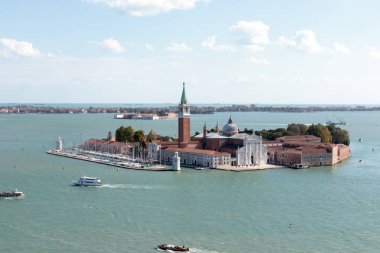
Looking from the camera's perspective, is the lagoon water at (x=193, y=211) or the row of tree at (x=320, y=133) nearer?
the lagoon water at (x=193, y=211)

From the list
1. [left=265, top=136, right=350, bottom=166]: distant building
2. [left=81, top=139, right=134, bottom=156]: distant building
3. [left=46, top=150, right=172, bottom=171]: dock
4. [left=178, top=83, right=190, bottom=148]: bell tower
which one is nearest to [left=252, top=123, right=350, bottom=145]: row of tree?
[left=265, top=136, right=350, bottom=166]: distant building

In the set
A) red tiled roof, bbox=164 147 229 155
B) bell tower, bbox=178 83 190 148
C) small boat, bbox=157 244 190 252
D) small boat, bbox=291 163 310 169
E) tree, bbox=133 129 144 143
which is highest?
bell tower, bbox=178 83 190 148

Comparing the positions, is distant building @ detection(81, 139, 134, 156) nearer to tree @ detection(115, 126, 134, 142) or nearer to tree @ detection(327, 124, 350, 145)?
tree @ detection(115, 126, 134, 142)

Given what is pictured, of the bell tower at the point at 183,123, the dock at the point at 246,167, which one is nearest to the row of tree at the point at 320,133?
the bell tower at the point at 183,123

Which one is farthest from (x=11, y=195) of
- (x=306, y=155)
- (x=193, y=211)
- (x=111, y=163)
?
(x=306, y=155)

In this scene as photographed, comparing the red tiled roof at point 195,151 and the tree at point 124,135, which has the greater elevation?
the tree at point 124,135

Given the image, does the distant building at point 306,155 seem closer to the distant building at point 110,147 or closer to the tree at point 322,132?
the tree at point 322,132

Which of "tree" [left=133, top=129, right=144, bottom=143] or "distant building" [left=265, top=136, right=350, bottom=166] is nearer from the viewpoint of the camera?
"distant building" [left=265, top=136, right=350, bottom=166]

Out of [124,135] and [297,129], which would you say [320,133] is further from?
[124,135]
